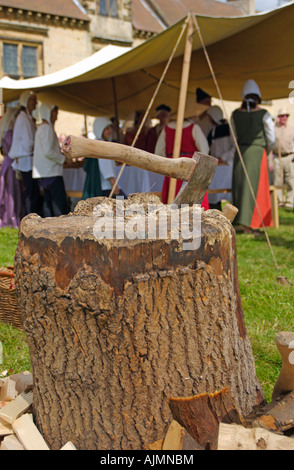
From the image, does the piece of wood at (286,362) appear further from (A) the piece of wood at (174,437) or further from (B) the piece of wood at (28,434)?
(B) the piece of wood at (28,434)

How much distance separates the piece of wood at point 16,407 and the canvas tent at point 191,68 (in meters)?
3.75

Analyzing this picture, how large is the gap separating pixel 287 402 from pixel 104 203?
1000 millimetres

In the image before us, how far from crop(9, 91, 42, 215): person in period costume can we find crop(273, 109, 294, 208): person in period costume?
500cm

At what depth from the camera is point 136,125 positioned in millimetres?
8164

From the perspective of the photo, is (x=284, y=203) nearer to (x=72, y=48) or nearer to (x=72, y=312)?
(x=72, y=312)

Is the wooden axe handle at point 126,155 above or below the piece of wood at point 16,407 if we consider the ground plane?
above

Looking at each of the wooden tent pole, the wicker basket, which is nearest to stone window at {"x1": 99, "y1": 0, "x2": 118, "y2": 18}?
the wooden tent pole

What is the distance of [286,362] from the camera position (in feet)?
5.58

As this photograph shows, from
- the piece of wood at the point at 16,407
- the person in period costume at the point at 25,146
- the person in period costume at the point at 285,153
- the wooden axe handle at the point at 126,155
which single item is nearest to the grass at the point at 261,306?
the piece of wood at the point at 16,407

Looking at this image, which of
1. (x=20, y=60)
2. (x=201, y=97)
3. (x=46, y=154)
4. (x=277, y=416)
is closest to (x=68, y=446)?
(x=277, y=416)

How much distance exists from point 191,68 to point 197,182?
5.02m

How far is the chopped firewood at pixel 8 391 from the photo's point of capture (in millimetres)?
1902

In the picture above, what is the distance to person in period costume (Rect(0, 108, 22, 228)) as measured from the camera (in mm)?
7402

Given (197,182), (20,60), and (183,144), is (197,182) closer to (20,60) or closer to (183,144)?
(183,144)
